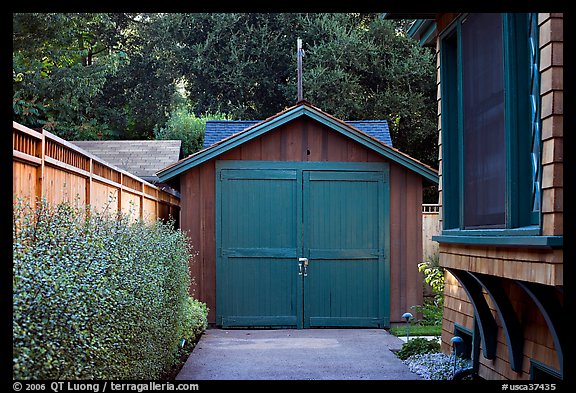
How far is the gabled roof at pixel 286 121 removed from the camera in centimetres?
1161

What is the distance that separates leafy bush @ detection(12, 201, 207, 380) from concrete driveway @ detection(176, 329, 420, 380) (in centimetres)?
104

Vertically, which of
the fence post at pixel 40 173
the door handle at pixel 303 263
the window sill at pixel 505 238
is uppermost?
the fence post at pixel 40 173

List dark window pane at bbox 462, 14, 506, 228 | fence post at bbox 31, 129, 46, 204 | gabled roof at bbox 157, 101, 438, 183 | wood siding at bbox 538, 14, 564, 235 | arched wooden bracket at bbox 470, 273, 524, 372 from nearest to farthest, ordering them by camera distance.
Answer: wood siding at bbox 538, 14, 564, 235 < dark window pane at bbox 462, 14, 506, 228 < arched wooden bracket at bbox 470, 273, 524, 372 < fence post at bbox 31, 129, 46, 204 < gabled roof at bbox 157, 101, 438, 183

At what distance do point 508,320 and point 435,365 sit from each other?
211 cm


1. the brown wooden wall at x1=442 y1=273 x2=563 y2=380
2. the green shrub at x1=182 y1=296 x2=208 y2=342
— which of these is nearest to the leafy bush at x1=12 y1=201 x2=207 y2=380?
the green shrub at x1=182 y1=296 x2=208 y2=342

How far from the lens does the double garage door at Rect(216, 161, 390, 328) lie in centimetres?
→ 1175

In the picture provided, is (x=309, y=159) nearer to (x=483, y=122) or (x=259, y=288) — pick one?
(x=259, y=288)

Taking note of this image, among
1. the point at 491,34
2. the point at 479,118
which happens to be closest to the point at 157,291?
the point at 479,118

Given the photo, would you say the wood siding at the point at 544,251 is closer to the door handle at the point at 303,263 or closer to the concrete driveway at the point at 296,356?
the concrete driveway at the point at 296,356

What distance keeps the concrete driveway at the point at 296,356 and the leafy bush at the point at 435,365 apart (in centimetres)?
11

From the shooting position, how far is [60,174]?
661cm

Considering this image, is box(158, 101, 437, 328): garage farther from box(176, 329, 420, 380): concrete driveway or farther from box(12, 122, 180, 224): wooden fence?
box(12, 122, 180, 224): wooden fence

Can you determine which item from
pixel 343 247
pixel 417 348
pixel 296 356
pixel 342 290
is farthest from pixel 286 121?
pixel 417 348

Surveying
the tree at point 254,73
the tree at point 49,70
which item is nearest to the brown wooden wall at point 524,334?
the tree at point 49,70
